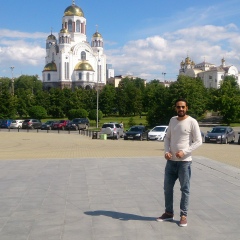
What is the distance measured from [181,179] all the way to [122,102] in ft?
224

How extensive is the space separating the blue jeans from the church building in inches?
3488

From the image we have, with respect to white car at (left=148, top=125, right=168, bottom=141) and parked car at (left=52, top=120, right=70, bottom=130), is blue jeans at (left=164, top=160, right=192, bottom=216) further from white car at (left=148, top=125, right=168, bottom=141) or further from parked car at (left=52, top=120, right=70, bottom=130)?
parked car at (left=52, top=120, right=70, bottom=130)

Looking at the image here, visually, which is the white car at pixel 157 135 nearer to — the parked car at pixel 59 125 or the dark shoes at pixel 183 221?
the parked car at pixel 59 125

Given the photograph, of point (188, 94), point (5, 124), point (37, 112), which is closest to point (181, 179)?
point (188, 94)

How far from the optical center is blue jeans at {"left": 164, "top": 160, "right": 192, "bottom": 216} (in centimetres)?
538

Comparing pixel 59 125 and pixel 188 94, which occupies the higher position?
pixel 188 94

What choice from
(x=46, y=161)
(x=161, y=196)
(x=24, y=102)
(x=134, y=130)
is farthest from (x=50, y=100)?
(x=161, y=196)

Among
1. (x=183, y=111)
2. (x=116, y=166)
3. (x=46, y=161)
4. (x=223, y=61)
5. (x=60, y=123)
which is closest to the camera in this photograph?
(x=183, y=111)

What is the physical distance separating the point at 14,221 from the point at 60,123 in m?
42.0

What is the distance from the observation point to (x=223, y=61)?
126562 mm

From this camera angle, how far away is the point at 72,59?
95812 mm

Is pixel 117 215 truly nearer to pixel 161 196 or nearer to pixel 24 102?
→ pixel 161 196

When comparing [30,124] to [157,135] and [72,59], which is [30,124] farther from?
[72,59]

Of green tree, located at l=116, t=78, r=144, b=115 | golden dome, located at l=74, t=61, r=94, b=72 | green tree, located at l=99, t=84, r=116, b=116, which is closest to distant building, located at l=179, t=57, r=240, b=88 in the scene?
golden dome, located at l=74, t=61, r=94, b=72
